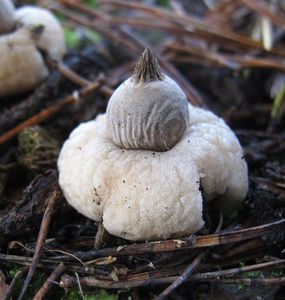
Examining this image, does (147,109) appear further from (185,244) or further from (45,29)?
(45,29)

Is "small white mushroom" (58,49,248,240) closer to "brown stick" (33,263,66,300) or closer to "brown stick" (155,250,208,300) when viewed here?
"brown stick" (155,250,208,300)

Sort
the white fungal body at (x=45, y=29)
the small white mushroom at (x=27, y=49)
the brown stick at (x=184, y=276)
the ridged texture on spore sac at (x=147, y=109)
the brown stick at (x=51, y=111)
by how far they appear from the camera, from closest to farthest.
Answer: the brown stick at (x=184, y=276) < the ridged texture on spore sac at (x=147, y=109) < the brown stick at (x=51, y=111) < the small white mushroom at (x=27, y=49) < the white fungal body at (x=45, y=29)

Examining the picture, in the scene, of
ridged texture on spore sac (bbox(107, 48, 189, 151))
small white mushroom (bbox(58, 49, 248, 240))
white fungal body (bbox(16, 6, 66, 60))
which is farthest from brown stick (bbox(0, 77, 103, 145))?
ridged texture on spore sac (bbox(107, 48, 189, 151))

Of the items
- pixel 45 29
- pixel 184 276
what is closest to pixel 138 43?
pixel 45 29

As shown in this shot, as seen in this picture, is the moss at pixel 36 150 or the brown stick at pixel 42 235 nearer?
the brown stick at pixel 42 235

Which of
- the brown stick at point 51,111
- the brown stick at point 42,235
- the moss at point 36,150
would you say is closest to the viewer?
the brown stick at point 42,235

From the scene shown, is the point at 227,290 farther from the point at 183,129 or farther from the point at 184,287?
the point at 183,129

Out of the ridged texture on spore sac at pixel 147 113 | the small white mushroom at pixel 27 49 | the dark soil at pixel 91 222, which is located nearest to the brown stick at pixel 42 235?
the dark soil at pixel 91 222

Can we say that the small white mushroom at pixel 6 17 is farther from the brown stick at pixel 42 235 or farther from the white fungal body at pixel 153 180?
the brown stick at pixel 42 235
